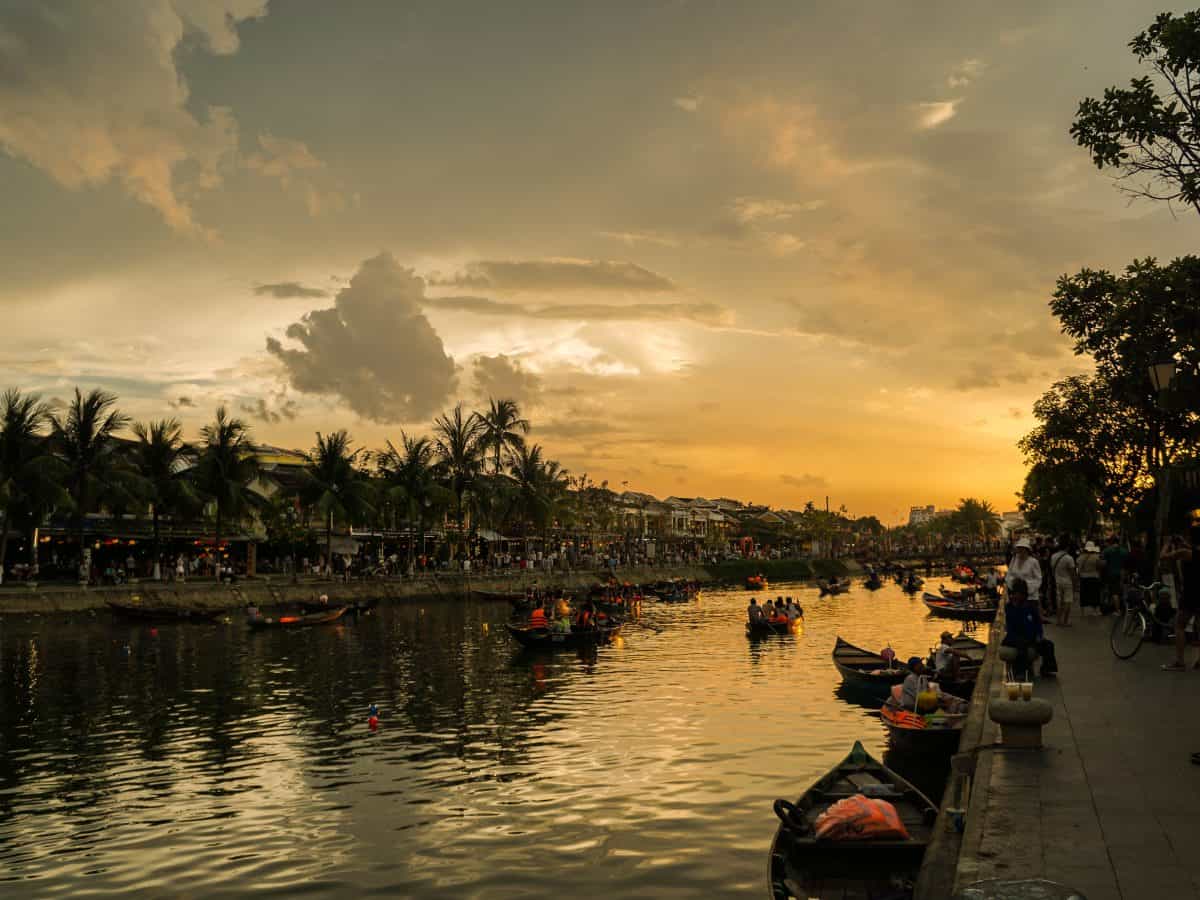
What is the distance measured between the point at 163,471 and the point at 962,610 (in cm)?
4977

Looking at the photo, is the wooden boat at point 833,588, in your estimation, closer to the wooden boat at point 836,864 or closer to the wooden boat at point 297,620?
the wooden boat at point 297,620

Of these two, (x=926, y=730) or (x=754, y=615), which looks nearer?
(x=926, y=730)

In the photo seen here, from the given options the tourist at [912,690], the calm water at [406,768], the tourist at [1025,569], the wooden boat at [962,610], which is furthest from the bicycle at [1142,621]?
the wooden boat at [962,610]

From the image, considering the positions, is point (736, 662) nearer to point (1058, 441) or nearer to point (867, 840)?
point (1058, 441)

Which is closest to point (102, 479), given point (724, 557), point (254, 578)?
point (254, 578)

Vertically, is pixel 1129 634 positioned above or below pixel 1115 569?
below

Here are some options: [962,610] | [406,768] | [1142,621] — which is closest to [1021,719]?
[1142,621]

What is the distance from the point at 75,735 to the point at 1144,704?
2272cm

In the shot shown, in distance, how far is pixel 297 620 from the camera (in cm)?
4859

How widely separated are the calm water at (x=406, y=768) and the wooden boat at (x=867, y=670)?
2.96 ft

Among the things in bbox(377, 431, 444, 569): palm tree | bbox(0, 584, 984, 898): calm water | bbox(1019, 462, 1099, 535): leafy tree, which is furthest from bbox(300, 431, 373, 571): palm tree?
bbox(1019, 462, 1099, 535): leafy tree

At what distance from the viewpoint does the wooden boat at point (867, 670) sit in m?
25.1

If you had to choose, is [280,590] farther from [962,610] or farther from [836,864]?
[836,864]

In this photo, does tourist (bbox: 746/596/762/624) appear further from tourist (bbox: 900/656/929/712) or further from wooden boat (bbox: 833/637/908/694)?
tourist (bbox: 900/656/929/712)
